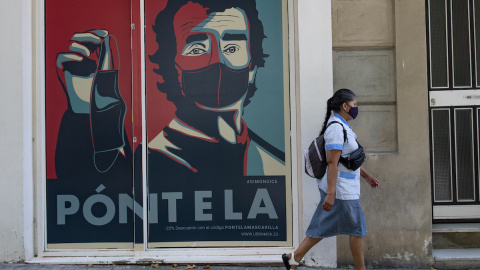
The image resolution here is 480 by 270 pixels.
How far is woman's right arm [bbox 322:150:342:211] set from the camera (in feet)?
13.4

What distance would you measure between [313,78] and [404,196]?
5.19 feet

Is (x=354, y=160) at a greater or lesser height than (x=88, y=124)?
lesser

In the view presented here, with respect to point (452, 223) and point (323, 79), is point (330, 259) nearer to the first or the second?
point (452, 223)

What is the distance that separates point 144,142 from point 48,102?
1210 mm

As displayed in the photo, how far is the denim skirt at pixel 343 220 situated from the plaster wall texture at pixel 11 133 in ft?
10.8

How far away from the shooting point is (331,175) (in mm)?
4074

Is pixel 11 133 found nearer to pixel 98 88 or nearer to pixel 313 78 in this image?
pixel 98 88

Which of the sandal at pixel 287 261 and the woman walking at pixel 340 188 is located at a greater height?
the woman walking at pixel 340 188

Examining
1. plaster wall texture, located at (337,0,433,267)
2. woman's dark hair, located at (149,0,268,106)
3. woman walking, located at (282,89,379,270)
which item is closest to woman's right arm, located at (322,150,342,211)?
woman walking, located at (282,89,379,270)

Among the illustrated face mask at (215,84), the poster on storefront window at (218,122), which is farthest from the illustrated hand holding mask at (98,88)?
the illustrated face mask at (215,84)

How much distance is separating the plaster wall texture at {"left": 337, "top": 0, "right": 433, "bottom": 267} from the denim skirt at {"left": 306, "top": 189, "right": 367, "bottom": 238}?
0.90m

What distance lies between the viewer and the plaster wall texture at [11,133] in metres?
5.22

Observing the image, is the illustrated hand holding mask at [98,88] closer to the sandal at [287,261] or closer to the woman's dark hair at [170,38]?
the woman's dark hair at [170,38]

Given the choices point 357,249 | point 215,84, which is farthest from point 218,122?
point 357,249
